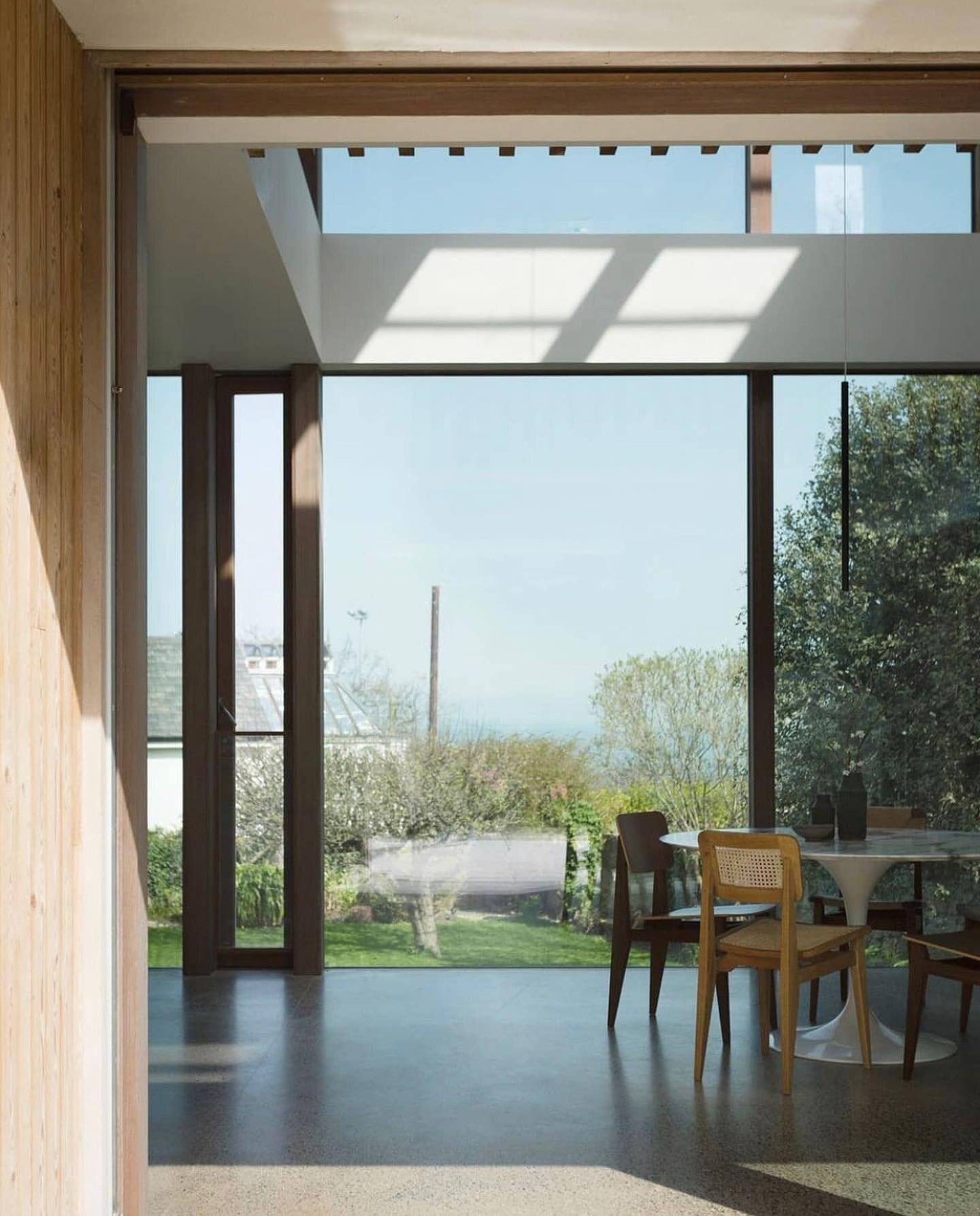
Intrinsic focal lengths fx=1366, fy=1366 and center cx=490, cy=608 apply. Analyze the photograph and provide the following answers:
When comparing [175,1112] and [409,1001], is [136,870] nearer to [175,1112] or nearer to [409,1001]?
[175,1112]

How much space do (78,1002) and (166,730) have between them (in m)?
3.95

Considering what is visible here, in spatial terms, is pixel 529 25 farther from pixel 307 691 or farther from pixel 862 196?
pixel 862 196

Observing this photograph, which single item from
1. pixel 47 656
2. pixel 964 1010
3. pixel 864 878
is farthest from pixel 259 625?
pixel 47 656

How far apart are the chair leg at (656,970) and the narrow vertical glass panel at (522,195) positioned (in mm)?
3528

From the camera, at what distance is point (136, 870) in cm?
312

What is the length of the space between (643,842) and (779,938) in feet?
3.28

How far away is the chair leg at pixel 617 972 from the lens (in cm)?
569

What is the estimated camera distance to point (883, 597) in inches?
275

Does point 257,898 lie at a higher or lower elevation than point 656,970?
higher

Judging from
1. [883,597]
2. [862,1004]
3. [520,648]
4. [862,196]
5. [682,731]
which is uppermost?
[862,196]

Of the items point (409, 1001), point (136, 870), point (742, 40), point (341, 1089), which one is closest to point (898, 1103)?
point (341, 1089)

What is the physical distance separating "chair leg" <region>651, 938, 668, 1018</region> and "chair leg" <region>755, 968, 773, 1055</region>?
53 centimetres

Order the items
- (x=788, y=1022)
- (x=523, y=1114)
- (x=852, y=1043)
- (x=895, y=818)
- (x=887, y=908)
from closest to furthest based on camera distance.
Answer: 1. (x=523, y=1114)
2. (x=788, y=1022)
3. (x=852, y=1043)
4. (x=887, y=908)
5. (x=895, y=818)

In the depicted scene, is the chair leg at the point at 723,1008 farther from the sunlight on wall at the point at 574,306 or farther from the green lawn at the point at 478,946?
the sunlight on wall at the point at 574,306
